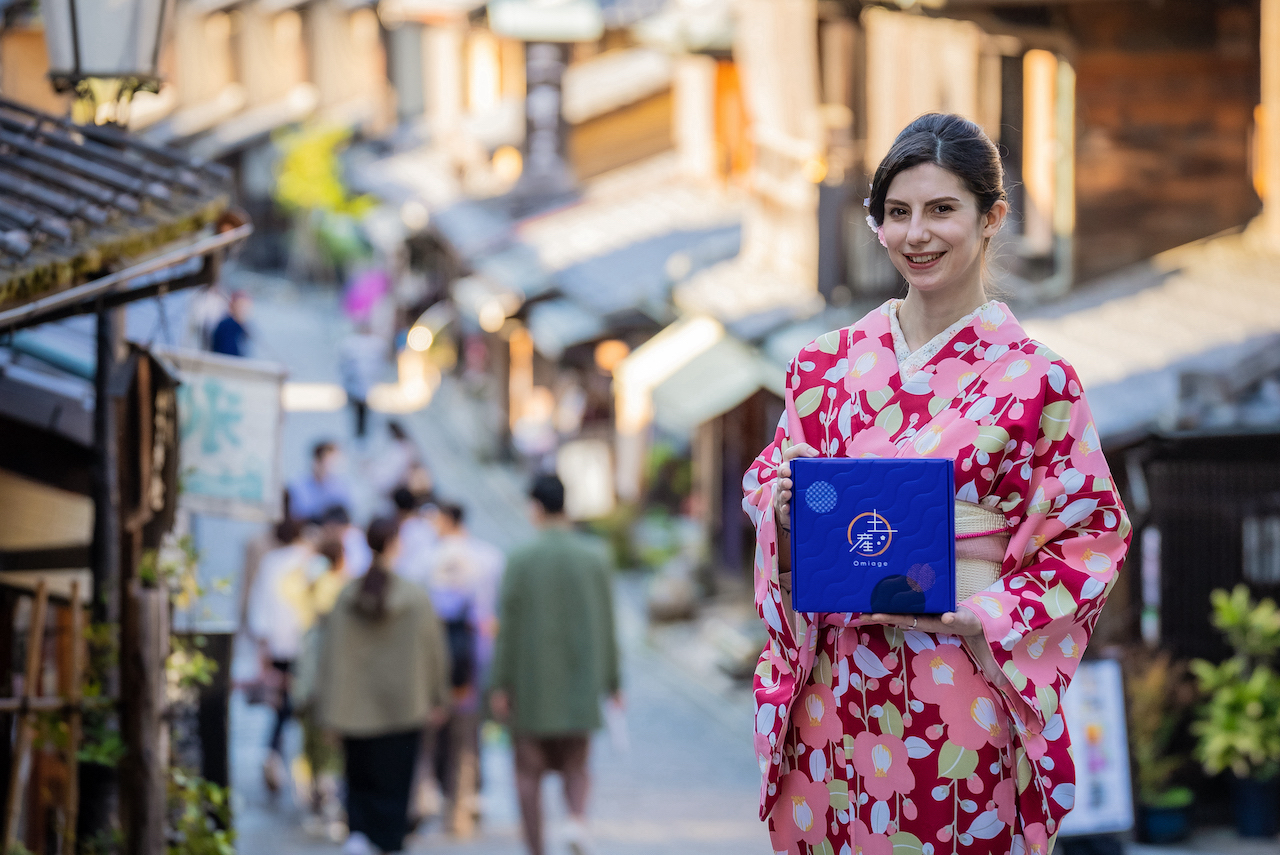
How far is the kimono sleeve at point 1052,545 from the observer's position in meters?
3.04

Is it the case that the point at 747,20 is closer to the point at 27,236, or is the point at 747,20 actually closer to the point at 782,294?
the point at 782,294

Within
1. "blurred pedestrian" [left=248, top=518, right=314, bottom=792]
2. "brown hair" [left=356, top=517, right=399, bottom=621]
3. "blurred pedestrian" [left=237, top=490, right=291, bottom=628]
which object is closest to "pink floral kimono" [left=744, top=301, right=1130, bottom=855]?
"brown hair" [left=356, top=517, right=399, bottom=621]

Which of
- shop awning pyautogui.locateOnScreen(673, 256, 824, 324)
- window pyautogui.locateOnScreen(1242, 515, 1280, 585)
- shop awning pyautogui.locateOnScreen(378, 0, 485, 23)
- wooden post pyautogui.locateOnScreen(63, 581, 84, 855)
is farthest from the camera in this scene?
shop awning pyautogui.locateOnScreen(378, 0, 485, 23)

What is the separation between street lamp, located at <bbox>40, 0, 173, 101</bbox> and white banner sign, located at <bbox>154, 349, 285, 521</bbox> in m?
1.08

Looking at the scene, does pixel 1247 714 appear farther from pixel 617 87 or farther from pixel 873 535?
pixel 617 87

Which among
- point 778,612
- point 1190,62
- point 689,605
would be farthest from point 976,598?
point 689,605

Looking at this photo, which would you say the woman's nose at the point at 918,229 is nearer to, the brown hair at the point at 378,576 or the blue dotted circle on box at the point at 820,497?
the blue dotted circle on box at the point at 820,497

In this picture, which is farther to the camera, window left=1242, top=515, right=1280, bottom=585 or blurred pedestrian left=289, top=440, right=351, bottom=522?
blurred pedestrian left=289, top=440, right=351, bottom=522

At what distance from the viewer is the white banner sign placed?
616 cm

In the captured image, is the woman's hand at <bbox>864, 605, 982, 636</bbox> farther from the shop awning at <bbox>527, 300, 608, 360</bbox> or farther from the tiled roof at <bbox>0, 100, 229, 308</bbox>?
the shop awning at <bbox>527, 300, 608, 360</bbox>

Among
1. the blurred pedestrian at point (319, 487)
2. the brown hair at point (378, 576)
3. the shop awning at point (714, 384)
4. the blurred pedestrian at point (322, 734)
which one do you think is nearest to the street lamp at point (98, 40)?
the brown hair at point (378, 576)

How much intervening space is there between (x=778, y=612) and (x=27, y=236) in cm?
263

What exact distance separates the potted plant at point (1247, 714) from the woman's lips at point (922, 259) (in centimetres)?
709

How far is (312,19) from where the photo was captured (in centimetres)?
4347
